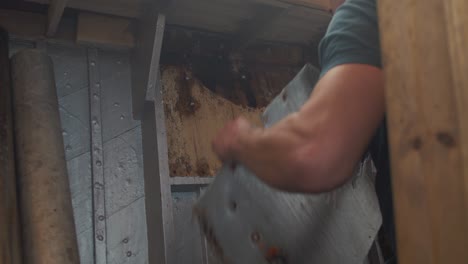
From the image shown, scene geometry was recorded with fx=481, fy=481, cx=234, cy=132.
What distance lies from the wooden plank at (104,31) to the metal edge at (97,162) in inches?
2.3

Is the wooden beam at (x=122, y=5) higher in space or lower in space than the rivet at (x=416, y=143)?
higher

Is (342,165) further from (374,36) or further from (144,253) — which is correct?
(144,253)

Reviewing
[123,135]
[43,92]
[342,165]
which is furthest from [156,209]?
[342,165]

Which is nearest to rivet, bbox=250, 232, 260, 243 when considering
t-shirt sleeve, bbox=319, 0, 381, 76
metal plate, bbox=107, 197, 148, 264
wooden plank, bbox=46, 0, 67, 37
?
t-shirt sleeve, bbox=319, 0, 381, 76

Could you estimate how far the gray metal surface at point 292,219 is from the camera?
0.99m

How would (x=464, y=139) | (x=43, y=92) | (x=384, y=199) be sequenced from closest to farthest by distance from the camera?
(x=464, y=139)
(x=384, y=199)
(x=43, y=92)

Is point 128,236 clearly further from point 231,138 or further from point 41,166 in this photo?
point 231,138

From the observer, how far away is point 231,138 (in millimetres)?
823

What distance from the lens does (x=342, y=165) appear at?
0.69 m

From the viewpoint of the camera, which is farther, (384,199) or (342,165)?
(384,199)

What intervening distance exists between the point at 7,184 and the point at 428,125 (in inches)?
49.5

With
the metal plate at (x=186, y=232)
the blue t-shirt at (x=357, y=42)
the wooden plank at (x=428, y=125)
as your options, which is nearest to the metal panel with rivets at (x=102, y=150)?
the metal plate at (x=186, y=232)

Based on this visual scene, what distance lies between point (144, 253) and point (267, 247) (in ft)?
2.68

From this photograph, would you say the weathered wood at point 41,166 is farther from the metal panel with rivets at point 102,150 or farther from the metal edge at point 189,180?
the metal edge at point 189,180
